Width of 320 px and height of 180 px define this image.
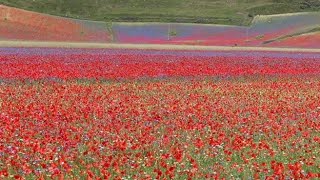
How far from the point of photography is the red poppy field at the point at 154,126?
992 cm

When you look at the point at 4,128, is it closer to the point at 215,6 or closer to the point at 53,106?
the point at 53,106

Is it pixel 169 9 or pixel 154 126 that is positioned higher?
pixel 154 126

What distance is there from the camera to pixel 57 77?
2412 cm

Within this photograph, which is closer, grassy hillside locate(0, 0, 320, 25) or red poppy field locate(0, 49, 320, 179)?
red poppy field locate(0, 49, 320, 179)

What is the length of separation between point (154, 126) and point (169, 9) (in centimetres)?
7303

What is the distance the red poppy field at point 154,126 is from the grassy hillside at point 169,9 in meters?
53.1

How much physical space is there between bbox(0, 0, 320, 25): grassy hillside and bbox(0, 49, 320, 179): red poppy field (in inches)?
2092

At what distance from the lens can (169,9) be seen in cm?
8588

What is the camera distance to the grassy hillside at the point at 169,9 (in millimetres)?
78875

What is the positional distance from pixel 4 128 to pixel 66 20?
6239 centimetres

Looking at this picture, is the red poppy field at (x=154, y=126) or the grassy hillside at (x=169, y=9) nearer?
the red poppy field at (x=154, y=126)

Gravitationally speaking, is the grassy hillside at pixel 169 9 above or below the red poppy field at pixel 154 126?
below

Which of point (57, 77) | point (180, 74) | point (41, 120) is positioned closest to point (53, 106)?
point (41, 120)

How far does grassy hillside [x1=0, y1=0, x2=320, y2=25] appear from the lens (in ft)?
259
